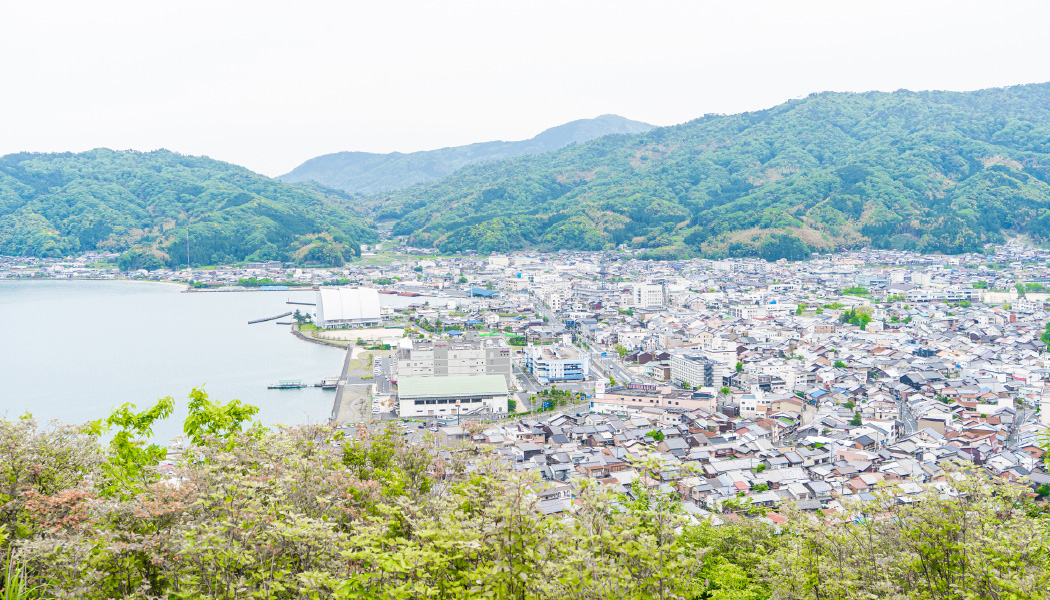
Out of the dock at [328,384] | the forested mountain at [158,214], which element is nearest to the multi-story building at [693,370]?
the dock at [328,384]

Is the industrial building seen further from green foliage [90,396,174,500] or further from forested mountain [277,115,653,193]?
forested mountain [277,115,653,193]

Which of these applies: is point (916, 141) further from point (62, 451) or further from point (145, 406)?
point (62, 451)

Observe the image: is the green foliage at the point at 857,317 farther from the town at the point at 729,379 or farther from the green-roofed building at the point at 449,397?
the green-roofed building at the point at 449,397

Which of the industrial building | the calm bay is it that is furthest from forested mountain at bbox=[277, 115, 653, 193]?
the industrial building

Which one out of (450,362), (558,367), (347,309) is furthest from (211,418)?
(347,309)

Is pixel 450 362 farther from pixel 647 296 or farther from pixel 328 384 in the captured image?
pixel 647 296

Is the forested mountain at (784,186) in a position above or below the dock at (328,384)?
above

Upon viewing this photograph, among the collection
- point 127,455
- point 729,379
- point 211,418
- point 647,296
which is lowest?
point 729,379
